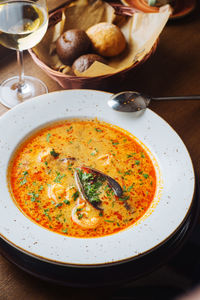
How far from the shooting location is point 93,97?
5.71ft

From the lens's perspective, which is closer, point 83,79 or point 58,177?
point 58,177

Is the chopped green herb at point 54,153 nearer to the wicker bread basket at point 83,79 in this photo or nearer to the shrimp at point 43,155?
the shrimp at point 43,155

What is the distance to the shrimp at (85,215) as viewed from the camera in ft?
4.46

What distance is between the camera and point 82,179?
1479mm

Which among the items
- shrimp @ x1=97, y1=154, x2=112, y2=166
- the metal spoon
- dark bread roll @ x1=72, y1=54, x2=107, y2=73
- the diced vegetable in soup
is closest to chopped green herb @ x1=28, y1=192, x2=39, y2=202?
the diced vegetable in soup

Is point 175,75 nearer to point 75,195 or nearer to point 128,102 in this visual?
point 128,102

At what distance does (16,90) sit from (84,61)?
391 mm

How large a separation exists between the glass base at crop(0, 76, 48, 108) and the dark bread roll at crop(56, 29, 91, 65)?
19 centimetres

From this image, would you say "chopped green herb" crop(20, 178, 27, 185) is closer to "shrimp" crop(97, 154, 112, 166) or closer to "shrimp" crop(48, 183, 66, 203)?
"shrimp" crop(48, 183, 66, 203)

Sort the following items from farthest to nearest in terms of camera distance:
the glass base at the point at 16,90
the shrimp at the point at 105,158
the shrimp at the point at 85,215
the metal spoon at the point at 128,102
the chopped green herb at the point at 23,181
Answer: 1. the glass base at the point at 16,90
2. the metal spoon at the point at 128,102
3. the shrimp at the point at 105,158
4. the chopped green herb at the point at 23,181
5. the shrimp at the point at 85,215

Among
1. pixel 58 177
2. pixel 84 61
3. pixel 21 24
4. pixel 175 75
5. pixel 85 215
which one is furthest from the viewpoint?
pixel 175 75

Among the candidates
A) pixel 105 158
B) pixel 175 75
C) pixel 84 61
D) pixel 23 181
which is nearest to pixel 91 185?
pixel 105 158

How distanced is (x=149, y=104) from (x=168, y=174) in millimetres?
521

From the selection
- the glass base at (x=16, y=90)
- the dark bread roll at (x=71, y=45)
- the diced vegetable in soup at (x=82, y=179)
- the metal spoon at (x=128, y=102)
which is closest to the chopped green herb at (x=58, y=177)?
the diced vegetable in soup at (x=82, y=179)
